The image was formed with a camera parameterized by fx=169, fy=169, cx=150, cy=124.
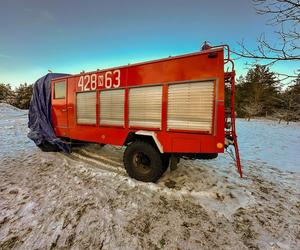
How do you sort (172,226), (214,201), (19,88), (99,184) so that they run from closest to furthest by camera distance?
(172,226)
(214,201)
(99,184)
(19,88)

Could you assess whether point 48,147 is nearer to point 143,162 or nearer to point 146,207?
point 143,162

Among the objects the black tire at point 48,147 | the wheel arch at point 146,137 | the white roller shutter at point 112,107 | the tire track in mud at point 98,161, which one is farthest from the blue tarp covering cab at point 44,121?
the wheel arch at point 146,137

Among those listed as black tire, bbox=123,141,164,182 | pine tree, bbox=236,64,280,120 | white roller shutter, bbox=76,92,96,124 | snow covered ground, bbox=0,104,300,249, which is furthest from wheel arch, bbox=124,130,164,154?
pine tree, bbox=236,64,280,120

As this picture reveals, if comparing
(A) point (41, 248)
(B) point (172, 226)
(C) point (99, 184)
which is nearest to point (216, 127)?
(B) point (172, 226)

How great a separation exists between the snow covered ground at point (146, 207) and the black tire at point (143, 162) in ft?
0.58

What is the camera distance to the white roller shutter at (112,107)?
409 cm

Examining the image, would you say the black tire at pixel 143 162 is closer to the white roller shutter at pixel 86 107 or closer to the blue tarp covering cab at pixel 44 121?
the white roller shutter at pixel 86 107

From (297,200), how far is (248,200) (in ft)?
3.22

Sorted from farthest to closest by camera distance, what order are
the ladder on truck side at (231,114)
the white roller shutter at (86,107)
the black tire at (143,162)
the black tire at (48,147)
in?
the black tire at (48,147)
the white roller shutter at (86,107)
the black tire at (143,162)
the ladder on truck side at (231,114)

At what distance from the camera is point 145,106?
3711 millimetres

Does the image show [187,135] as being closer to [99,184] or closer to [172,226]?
[172,226]

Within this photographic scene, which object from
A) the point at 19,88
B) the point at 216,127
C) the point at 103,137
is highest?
the point at 19,88

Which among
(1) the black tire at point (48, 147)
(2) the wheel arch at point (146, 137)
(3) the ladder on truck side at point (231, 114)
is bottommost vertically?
(1) the black tire at point (48, 147)

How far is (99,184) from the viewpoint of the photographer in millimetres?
3658
